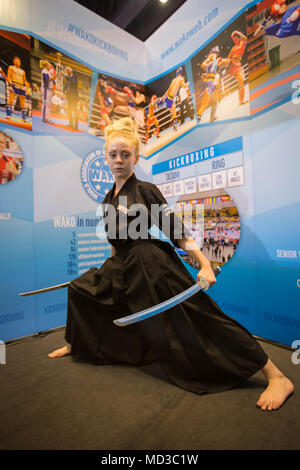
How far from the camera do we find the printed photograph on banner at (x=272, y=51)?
1.87 meters

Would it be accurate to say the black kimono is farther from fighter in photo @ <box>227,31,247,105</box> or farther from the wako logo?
fighter in photo @ <box>227,31,247,105</box>

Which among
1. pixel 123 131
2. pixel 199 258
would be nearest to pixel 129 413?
pixel 199 258

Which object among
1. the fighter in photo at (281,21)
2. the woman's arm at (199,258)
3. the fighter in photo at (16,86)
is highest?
the fighter in photo at (281,21)

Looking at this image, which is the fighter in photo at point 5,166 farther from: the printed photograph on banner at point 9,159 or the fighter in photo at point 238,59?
the fighter in photo at point 238,59

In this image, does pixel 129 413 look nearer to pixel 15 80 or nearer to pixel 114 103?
pixel 15 80

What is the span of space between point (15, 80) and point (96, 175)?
1.11m

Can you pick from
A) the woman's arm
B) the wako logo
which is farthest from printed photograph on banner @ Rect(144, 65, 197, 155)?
the woman's arm

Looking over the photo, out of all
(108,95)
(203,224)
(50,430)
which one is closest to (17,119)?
(108,95)

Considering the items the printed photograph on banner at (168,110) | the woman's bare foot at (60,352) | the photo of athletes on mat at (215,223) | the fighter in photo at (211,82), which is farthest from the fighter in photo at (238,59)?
the woman's bare foot at (60,352)

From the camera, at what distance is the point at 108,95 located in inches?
118

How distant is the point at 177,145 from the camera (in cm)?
291

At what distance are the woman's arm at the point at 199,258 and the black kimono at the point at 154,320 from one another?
0.18ft

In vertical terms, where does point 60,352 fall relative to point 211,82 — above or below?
below

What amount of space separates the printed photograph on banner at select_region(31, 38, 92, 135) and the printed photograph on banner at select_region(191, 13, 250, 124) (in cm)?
121
